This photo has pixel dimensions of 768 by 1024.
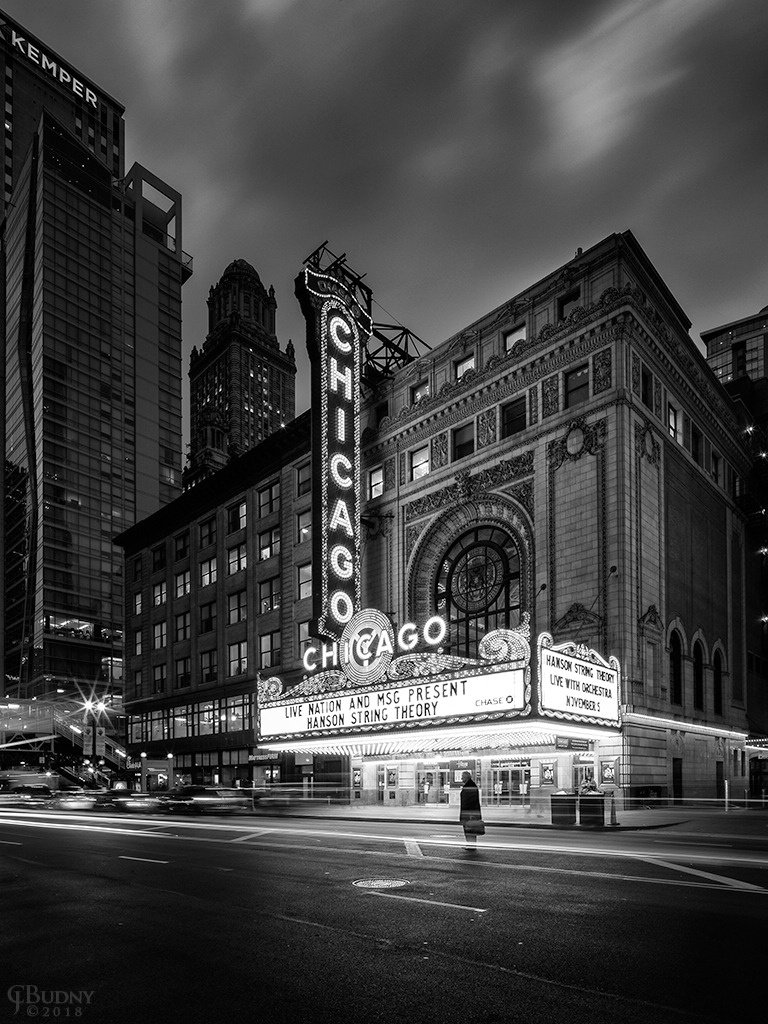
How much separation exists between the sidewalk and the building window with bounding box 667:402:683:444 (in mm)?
15706

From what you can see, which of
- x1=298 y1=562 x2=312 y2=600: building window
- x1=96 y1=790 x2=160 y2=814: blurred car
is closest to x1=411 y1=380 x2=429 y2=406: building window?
x1=298 y1=562 x2=312 y2=600: building window

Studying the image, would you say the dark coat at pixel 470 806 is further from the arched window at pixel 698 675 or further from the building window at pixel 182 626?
the building window at pixel 182 626

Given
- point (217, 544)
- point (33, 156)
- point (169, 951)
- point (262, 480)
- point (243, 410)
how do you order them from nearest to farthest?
point (169, 951), point (262, 480), point (217, 544), point (33, 156), point (243, 410)

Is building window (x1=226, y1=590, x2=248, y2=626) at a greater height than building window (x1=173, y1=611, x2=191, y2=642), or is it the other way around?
building window (x1=226, y1=590, x2=248, y2=626)

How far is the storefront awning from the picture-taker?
2930 centimetres

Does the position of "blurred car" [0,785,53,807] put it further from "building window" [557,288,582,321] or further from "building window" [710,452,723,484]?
"building window" [710,452,723,484]

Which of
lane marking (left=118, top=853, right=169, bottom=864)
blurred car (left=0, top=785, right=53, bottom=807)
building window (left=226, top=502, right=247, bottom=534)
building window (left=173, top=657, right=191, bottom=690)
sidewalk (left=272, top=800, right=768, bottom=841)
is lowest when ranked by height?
blurred car (left=0, top=785, right=53, bottom=807)

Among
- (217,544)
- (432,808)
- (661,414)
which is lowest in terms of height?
(432,808)

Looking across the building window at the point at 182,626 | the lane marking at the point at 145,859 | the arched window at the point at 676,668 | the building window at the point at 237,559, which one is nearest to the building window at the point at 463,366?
the arched window at the point at 676,668

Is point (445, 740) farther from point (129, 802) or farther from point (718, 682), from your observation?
point (718, 682)

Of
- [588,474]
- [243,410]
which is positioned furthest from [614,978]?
[243,410]

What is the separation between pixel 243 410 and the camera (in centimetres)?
19825

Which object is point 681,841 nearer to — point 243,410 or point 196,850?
point 196,850

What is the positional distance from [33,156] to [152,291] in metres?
26.6
